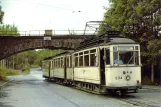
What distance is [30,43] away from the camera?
50406 millimetres

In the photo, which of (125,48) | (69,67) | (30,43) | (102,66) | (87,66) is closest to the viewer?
(125,48)

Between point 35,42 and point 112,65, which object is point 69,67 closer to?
point 112,65

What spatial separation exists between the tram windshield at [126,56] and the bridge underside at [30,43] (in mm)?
29738

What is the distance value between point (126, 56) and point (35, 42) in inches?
1250

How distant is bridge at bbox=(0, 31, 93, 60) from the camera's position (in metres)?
49.6

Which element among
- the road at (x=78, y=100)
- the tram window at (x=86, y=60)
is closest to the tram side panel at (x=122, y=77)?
the road at (x=78, y=100)

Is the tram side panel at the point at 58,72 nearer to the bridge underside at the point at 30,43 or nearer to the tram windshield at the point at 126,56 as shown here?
the bridge underside at the point at 30,43

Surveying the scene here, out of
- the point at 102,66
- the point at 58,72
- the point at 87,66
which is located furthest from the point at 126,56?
the point at 58,72

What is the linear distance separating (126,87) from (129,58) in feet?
5.44

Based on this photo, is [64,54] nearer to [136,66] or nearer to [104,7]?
[104,7]


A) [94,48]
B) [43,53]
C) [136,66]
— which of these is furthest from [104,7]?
[43,53]

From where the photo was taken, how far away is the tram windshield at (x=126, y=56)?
776 inches

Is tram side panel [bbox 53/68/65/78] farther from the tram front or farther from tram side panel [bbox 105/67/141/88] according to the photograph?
tram side panel [bbox 105/67/141/88]

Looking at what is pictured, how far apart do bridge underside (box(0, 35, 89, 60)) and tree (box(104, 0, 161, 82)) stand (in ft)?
54.1
